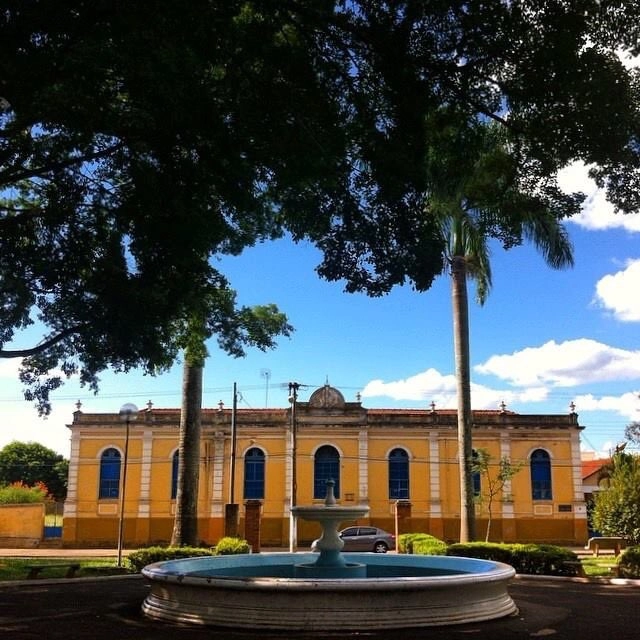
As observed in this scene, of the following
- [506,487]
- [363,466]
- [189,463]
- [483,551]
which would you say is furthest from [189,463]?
[506,487]

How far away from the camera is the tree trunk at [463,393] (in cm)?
2095

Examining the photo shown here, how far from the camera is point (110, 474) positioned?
3612cm

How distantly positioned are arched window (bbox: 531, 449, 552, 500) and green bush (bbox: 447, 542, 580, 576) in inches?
729

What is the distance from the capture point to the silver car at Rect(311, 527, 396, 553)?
30.4 metres

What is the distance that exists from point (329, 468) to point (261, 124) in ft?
94.7

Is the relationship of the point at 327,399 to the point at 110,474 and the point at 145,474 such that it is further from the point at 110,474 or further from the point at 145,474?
the point at 110,474

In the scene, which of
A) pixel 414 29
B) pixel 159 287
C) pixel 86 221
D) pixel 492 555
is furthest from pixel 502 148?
Result: pixel 492 555

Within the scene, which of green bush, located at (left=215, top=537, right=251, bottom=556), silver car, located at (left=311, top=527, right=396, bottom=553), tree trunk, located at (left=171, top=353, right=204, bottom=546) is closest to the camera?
green bush, located at (left=215, top=537, right=251, bottom=556)

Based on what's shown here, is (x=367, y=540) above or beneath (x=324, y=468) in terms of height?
beneath

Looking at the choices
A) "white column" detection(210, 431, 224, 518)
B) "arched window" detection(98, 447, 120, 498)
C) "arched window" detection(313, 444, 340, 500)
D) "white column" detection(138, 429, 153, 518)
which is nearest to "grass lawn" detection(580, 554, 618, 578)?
"arched window" detection(313, 444, 340, 500)

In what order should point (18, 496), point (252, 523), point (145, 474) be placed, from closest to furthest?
1. point (252, 523)
2. point (145, 474)
3. point (18, 496)

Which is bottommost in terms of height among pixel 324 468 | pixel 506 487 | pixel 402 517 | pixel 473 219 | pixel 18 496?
pixel 402 517

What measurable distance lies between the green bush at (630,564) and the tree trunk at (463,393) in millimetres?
4715

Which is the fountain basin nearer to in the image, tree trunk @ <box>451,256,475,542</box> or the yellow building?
tree trunk @ <box>451,256,475,542</box>
